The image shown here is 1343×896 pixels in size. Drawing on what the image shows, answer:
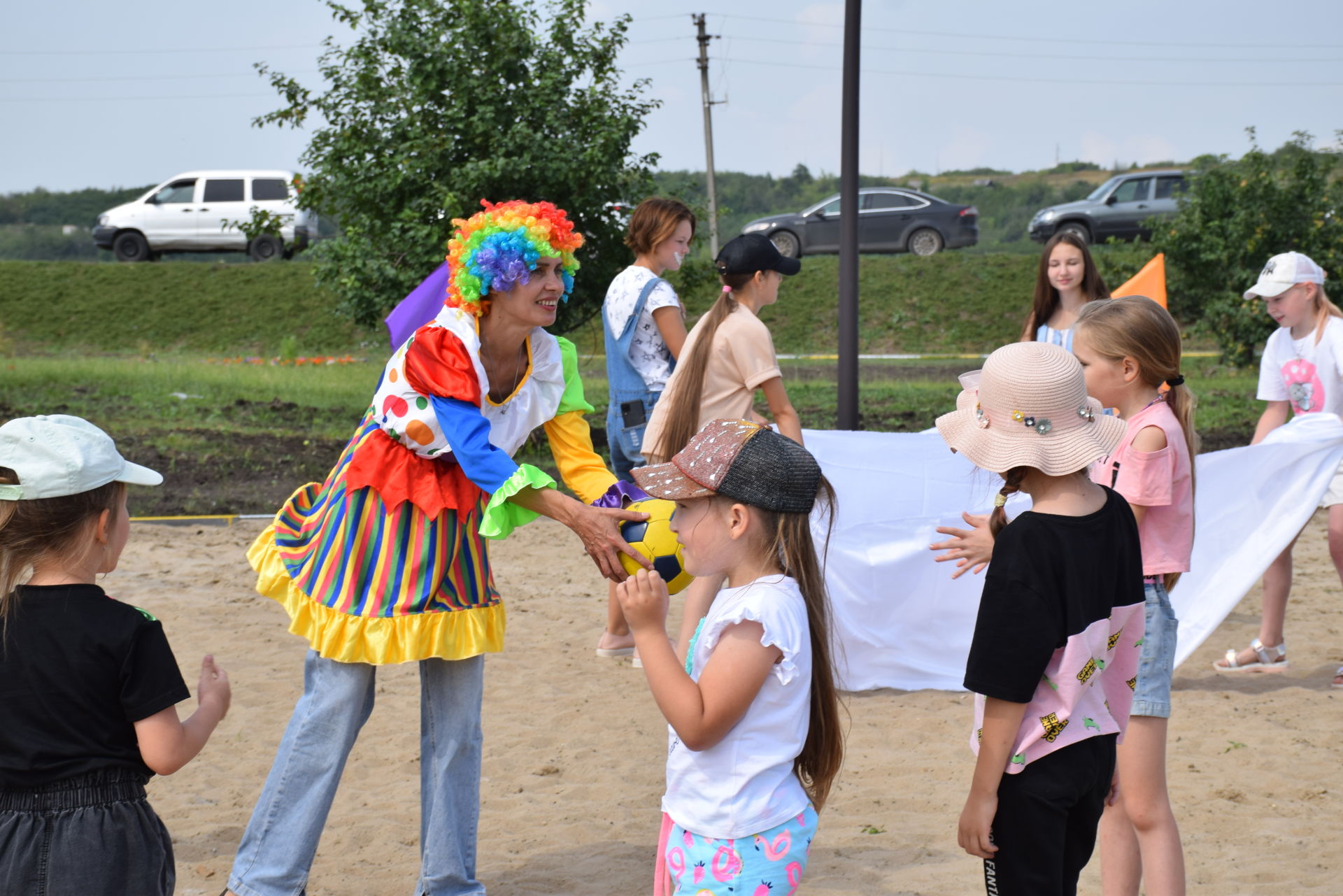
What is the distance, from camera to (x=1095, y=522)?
2.36m

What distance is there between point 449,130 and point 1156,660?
856 cm

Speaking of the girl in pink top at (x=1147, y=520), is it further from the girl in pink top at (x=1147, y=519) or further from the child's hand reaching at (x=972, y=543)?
the child's hand reaching at (x=972, y=543)

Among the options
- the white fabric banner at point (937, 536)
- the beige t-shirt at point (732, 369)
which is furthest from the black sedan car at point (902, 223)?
the beige t-shirt at point (732, 369)

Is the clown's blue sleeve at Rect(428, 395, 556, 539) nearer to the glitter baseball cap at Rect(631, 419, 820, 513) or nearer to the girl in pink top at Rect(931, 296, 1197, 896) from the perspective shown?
the glitter baseball cap at Rect(631, 419, 820, 513)

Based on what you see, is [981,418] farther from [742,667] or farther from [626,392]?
[626,392]

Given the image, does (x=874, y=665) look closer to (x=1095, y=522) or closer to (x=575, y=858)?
(x=575, y=858)

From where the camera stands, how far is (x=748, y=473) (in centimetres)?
225

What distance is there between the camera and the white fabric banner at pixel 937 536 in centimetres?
508

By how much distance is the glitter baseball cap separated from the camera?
7.40 ft

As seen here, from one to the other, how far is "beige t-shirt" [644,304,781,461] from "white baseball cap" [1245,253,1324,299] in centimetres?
213

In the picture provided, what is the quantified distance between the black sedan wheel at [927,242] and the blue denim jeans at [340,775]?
2418cm

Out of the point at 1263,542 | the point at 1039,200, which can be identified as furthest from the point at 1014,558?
the point at 1039,200

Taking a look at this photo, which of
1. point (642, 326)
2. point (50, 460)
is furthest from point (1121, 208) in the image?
point (50, 460)

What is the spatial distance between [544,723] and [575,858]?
1.18 meters
